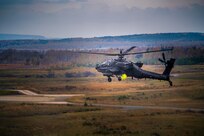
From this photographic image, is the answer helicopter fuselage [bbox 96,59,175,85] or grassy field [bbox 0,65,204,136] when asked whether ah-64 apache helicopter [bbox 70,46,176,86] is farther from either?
grassy field [bbox 0,65,204,136]

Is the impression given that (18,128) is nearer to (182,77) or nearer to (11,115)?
(11,115)

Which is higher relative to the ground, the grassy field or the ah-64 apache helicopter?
the ah-64 apache helicopter

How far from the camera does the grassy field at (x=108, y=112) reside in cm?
6328

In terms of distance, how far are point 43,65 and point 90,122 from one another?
126m

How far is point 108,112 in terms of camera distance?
79938 mm

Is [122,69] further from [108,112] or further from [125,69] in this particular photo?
[108,112]

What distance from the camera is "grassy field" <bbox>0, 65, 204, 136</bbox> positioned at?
2491 inches

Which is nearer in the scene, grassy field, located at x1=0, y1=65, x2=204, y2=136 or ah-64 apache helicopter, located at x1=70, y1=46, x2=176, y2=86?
ah-64 apache helicopter, located at x1=70, y1=46, x2=176, y2=86

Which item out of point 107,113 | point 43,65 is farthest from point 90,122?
point 43,65

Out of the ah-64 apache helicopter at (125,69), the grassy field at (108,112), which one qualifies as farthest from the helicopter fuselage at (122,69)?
the grassy field at (108,112)

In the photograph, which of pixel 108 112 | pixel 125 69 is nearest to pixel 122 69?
pixel 125 69

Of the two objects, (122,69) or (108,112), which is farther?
(108,112)

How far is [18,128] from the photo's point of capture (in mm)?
65750

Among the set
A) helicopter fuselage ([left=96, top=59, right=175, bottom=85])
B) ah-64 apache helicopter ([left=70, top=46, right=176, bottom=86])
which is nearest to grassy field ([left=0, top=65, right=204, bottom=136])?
ah-64 apache helicopter ([left=70, top=46, right=176, bottom=86])
